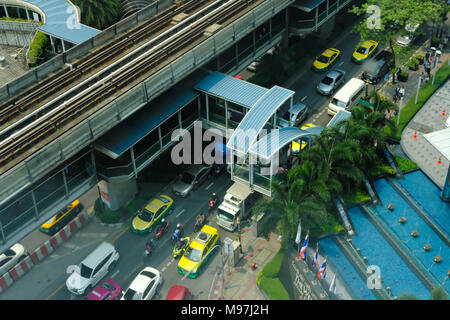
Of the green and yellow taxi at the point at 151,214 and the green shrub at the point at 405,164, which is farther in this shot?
the green shrub at the point at 405,164

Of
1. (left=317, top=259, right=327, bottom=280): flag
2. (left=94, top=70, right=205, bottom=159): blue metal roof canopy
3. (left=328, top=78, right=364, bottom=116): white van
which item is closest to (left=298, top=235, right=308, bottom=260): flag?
(left=317, top=259, right=327, bottom=280): flag

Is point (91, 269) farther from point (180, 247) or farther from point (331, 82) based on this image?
point (331, 82)

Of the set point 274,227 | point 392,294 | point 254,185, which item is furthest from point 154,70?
point 392,294

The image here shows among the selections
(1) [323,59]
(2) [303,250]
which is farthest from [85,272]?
(1) [323,59]

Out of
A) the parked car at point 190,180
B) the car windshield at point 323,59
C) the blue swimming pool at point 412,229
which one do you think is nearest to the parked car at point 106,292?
the parked car at point 190,180

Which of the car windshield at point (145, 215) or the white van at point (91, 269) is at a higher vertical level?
the car windshield at point (145, 215)

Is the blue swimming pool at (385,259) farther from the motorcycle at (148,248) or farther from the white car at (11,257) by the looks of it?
the white car at (11,257)

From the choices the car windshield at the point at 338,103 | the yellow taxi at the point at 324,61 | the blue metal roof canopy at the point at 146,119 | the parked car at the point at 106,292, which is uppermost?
the blue metal roof canopy at the point at 146,119

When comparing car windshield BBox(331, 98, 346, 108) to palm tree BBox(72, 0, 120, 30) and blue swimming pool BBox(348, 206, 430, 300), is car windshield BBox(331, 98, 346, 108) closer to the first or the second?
blue swimming pool BBox(348, 206, 430, 300)
